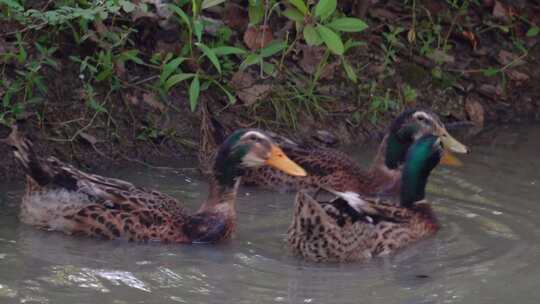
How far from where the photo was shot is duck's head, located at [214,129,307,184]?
835 centimetres

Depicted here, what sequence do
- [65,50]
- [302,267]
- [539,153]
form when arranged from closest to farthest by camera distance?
[302,267] → [65,50] → [539,153]

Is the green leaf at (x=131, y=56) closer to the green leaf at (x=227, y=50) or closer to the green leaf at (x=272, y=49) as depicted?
the green leaf at (x=227, y=50)

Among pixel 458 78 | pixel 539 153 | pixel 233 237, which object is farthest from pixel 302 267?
pixel 458 78

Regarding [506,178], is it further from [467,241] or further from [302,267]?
[302,267]

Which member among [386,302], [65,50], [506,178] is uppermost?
[65,50]

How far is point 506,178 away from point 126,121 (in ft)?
10.4

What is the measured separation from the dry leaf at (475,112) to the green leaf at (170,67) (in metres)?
3.23

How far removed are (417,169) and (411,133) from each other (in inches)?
46.1

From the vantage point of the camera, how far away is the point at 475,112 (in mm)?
11492

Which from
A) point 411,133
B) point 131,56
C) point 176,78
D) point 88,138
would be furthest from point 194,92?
point 411,133

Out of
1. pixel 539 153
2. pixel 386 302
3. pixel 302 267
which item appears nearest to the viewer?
pixel 386 302

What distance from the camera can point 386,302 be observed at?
266 inches

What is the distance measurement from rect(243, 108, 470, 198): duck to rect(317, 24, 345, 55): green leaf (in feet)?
3.68

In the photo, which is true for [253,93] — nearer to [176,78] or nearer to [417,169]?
[176,78]
